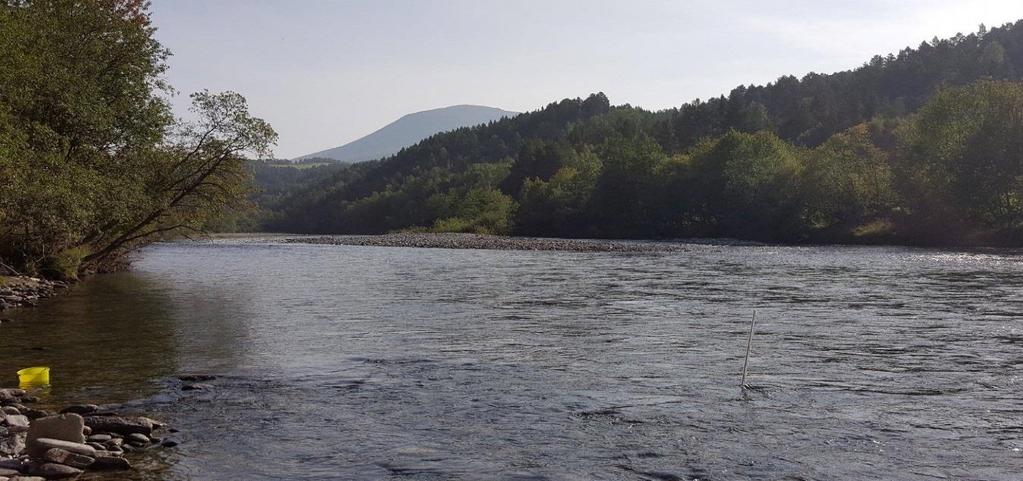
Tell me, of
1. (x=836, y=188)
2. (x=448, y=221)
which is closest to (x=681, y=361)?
(x=836, y=188)

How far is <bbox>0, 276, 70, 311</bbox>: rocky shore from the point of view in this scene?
29.6 metres

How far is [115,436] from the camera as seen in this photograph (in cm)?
1200

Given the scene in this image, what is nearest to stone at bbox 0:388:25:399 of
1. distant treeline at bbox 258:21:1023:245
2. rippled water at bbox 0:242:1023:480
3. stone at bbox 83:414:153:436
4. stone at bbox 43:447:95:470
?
rippled water at bbox 0:242:1023:480

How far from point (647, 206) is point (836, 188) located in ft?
110

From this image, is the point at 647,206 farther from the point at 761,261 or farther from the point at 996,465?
the point at 996,465

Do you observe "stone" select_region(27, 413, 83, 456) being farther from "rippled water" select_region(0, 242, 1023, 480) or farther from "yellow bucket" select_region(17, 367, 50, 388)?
"yellow bucket" select_region(17, 367, 50, 388)

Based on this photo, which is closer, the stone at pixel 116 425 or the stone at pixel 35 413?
the stone at pixel 116 425

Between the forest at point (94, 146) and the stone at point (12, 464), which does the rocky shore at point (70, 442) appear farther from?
the forest at point (94, 146)

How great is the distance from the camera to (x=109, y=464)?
10.8 m

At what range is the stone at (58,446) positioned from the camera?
1090 cm

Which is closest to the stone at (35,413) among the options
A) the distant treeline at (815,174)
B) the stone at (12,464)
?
the stone at (12,464)

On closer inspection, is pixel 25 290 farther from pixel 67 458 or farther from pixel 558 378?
pixel 67 458

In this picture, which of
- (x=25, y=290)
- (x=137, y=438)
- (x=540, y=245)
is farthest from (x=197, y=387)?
(x=540, y=245)

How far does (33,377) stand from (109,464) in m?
6.02
